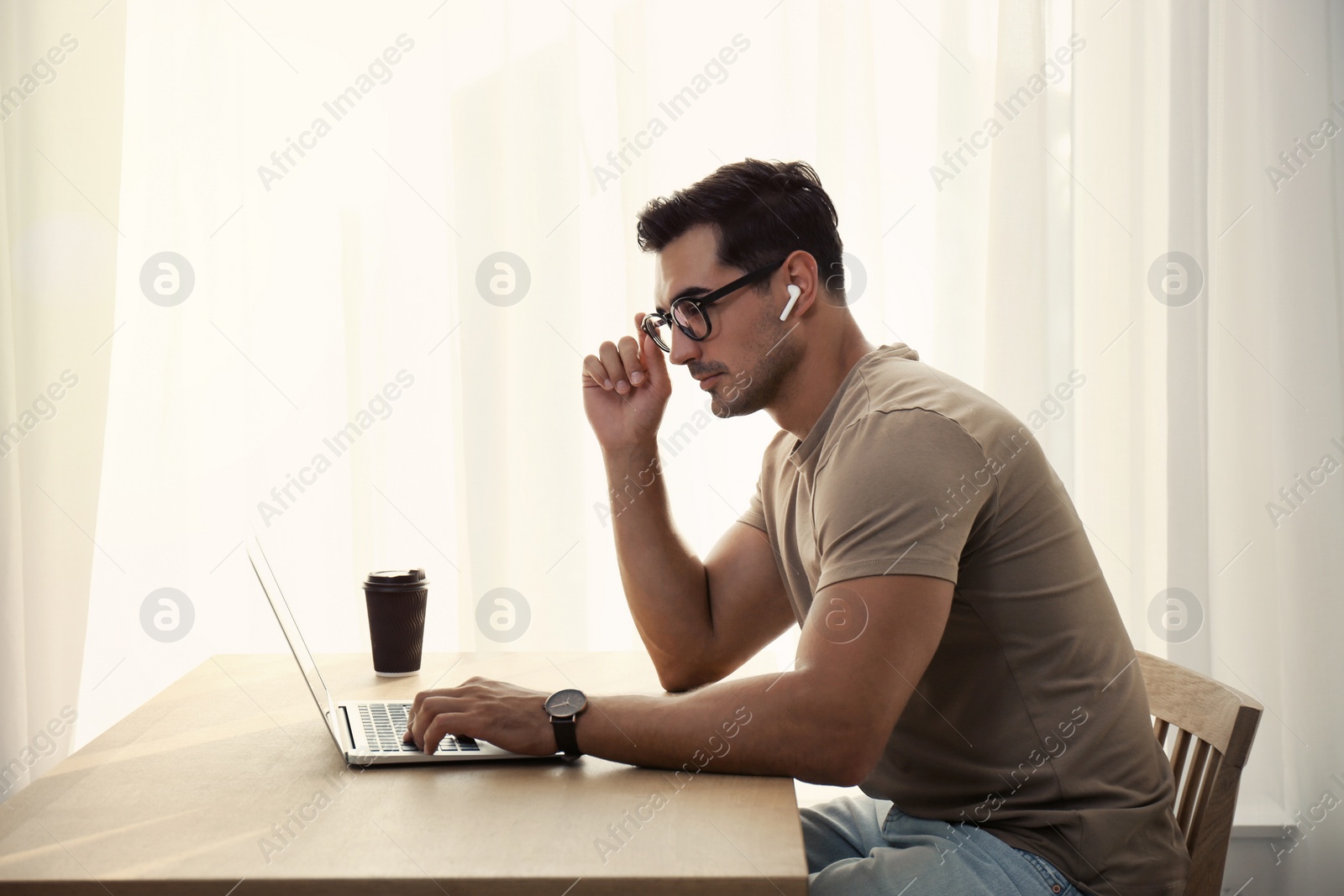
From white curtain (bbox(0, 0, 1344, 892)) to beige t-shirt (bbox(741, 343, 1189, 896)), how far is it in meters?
1.04

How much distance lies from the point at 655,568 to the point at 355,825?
2.21 ft

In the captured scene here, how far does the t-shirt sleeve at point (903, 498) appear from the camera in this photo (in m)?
1.02

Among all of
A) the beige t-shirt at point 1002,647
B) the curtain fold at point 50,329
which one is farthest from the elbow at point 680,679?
the curtain fold at point 50,329

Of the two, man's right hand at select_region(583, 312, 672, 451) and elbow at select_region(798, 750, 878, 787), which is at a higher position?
man's right hand at select_region(583, 312, 672, 451)

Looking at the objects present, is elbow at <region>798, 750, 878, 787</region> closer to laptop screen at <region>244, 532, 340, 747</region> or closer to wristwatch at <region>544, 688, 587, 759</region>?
wristwatch at <region>544, 688, 587, 759</region>

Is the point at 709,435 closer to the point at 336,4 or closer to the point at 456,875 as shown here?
the point at 336,4

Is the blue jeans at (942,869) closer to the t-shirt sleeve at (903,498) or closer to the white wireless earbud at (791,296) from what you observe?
the t-shirt sleeve at (903,498)

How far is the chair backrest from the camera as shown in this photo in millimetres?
1087

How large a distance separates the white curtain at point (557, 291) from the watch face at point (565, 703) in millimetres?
Answer: 1125

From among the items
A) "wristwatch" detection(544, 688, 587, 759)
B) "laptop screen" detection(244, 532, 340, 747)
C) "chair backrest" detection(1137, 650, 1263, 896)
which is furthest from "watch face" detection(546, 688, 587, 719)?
"chair backrest" detection(1137, 650, 1263, 896)

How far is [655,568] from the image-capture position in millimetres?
1491

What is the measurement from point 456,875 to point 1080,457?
1.77 metres

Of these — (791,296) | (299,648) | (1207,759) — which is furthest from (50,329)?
(1207,759)

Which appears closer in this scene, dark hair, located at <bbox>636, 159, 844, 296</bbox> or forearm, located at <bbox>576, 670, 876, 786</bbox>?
forearm, located at <bbox>576, 670, 876, 786</bbox>
